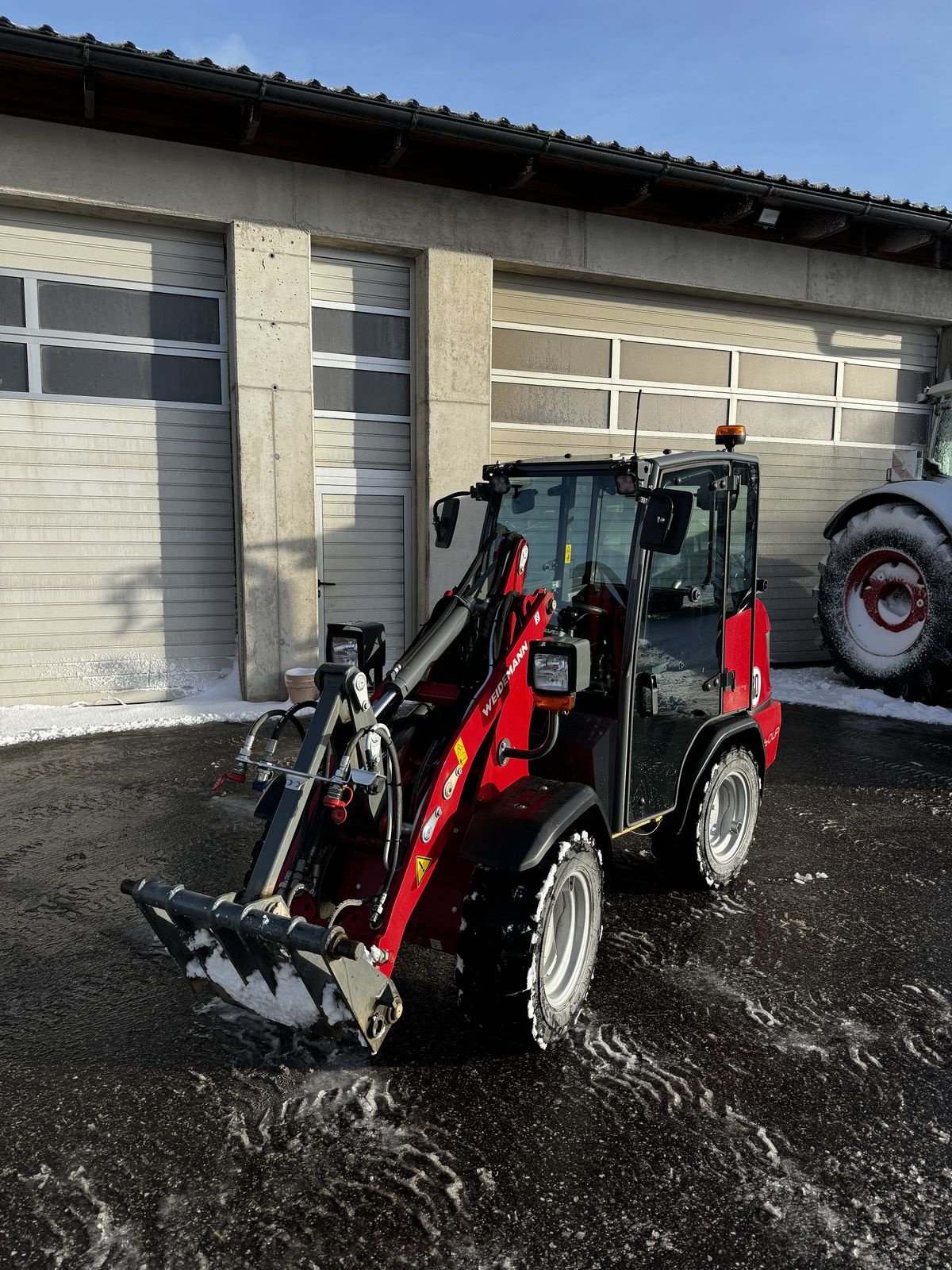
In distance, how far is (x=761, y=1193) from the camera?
240cm

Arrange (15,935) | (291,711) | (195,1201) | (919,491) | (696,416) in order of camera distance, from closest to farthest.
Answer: (195,1201) < (291,711) < (15,935) < (919,491) < (696,416)

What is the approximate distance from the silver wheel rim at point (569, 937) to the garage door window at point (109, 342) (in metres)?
6.78

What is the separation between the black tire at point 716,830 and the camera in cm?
423

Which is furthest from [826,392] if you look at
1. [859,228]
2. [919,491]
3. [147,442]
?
[147,442]

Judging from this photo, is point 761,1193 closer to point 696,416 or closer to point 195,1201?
point 195,1201

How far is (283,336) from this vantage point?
27.3 feet

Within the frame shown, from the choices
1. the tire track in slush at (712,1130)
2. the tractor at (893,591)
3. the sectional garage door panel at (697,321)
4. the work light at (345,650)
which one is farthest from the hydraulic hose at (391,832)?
the sectional garage door panel at (697,321)

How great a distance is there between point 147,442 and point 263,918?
6.89 m

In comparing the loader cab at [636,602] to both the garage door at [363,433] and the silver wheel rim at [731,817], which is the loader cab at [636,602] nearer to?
the silver wheel rim at [731,817]

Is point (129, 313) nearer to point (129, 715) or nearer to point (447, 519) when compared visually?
point (129, 715)

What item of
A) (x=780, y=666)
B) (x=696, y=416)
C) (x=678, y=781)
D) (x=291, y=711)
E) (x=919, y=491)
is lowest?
(x=780, y=666)

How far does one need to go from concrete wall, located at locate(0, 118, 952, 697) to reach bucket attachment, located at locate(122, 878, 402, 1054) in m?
5.98

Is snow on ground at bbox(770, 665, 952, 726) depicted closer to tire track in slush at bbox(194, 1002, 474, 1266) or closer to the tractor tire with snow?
the tractor tire with snow

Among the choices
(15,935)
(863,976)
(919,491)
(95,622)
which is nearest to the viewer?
(863,976)
